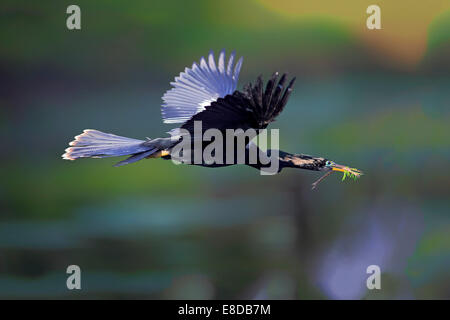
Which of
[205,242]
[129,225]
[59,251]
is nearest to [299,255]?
[205,242]

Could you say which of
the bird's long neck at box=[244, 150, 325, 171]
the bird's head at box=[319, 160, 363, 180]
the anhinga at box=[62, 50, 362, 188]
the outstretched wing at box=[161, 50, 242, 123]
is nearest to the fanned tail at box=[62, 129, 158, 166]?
the anhinga at box=[62, 50, 362, 188]

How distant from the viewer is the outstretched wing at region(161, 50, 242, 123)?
128 inches

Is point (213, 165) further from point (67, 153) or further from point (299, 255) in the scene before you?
point (299, 255)

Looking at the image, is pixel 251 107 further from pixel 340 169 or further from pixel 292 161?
pixel 340 169

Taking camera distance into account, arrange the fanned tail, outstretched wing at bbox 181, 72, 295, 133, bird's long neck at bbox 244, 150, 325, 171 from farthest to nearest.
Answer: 1. bird's long neck at bbox 244, 150, 325, 171
2. the fanned tail
3. outstretched wing at bbox 181, 72, 295, 133

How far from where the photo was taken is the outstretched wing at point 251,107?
2750mm

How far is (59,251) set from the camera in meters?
6.23

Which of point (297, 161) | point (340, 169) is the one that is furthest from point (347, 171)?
point (297, 161)

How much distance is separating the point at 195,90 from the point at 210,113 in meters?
0.56

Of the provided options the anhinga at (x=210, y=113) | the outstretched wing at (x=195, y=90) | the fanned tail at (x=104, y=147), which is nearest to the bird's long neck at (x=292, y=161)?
the anhinga at (x=210, y=113)

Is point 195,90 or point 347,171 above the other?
point 195,90

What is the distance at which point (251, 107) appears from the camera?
2803 mm

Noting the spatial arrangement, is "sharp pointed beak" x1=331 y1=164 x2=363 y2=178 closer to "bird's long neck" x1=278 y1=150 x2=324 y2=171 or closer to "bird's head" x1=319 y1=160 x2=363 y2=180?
"bird's head" x1=319 y1=160 x2=363 y2=180

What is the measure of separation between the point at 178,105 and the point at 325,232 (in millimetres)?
3226
